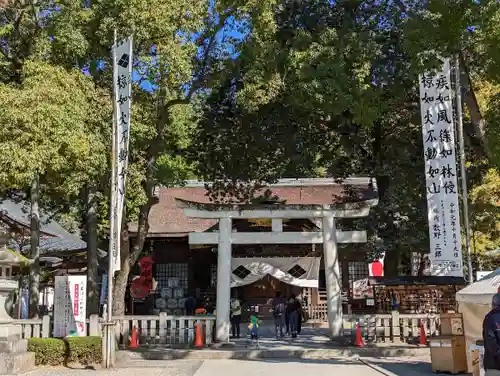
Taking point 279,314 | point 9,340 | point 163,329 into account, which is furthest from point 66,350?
point 279,314

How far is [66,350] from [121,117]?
17.6 ft

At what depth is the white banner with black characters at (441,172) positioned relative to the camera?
41.0ft

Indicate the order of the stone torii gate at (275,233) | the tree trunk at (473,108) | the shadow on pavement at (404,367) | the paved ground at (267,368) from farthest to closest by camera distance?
the stone torii gate at (275,233) → the tree trunk at (473,108) → the paved ground at (267,368) → the shadow on pavement at (404,367)

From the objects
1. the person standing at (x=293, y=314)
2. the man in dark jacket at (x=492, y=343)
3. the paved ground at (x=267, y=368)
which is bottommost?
the paved ground at (x=267, y=368)

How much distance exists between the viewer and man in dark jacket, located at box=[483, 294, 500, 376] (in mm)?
5414

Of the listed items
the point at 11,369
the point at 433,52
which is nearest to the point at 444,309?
the point at 433,52

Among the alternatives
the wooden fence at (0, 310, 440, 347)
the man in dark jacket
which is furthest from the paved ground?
the man in dark jacket

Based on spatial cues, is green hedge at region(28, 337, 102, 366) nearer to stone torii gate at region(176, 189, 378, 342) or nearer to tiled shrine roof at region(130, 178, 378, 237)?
stone torii gate at region(176, 189, 378, 342)

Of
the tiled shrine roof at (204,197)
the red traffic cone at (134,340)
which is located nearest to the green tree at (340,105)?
the red traffic cone at (134,340)

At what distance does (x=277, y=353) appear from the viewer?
1337 cm

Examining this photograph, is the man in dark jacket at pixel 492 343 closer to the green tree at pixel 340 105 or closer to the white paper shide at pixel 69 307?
the green tree at pixel 340 105

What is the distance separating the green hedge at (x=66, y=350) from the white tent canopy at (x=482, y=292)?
788 centimetres

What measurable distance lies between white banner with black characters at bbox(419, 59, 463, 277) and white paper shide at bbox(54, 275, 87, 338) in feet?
27.2

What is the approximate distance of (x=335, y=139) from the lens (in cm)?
1723
